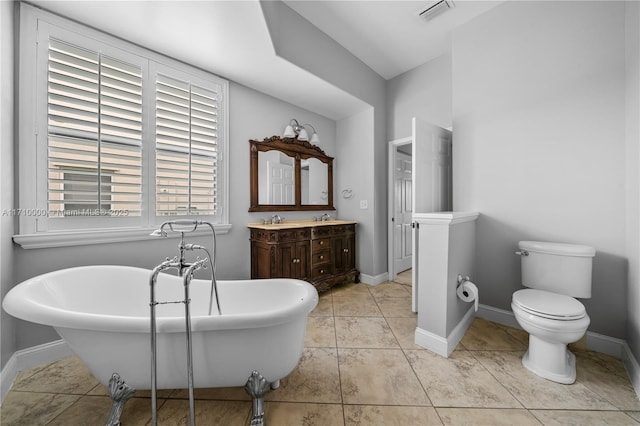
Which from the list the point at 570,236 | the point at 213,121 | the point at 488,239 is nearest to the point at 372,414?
the point at 488,239

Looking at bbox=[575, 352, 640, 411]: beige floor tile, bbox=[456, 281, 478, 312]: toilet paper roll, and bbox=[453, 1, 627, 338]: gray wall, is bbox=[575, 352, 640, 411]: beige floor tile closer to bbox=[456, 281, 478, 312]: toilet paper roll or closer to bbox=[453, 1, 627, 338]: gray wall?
bbox=[453, 1, 627, 338]: gray wall

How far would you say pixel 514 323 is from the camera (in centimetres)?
208

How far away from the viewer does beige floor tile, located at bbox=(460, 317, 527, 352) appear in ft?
5.83

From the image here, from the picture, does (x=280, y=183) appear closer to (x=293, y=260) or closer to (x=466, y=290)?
(x=293, y=260)

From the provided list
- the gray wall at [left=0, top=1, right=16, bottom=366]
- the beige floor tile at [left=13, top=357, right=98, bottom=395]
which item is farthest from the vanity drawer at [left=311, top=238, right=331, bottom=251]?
the gray wall at [left=0, top=1, right=16, bottom=366]

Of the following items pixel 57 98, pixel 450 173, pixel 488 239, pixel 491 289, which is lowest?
pixel 491 289

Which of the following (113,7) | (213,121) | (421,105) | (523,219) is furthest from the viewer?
(421,105)

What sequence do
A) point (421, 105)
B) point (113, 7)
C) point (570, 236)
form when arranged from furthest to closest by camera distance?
1. point (421, 105)
2. point (570, 236)
3. point (113, 7)

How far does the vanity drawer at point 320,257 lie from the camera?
2.78 meters

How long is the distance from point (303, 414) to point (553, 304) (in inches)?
65.6

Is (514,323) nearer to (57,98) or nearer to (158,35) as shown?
(158,35)

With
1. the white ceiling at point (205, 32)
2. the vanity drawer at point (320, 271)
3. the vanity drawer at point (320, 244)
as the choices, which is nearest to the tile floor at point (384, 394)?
the vanity drawer at point (320, 271)

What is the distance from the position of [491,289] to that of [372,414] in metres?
1.71

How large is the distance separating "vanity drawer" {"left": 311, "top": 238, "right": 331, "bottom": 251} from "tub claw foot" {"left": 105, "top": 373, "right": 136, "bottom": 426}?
6.18ft
